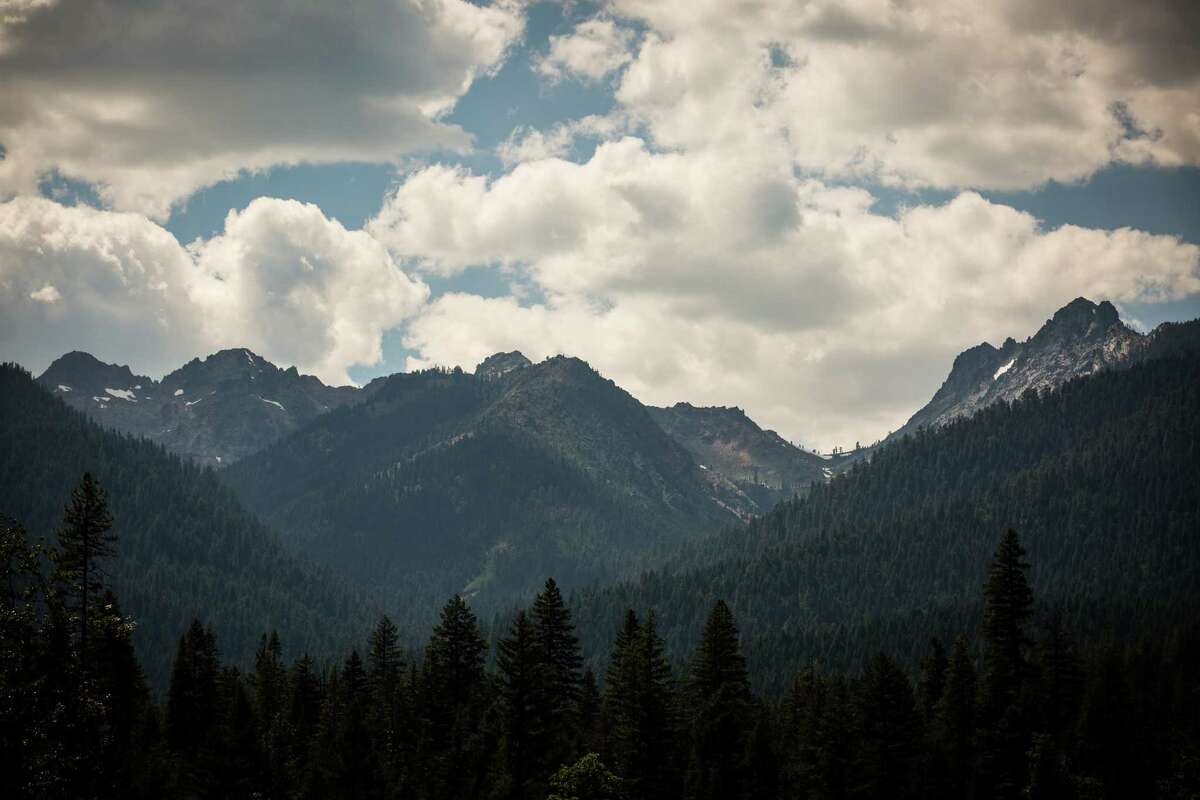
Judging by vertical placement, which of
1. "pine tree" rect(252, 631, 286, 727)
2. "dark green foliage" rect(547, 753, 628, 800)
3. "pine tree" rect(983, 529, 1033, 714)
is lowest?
"dark green foliage" rect(547, 753, 628, 800)

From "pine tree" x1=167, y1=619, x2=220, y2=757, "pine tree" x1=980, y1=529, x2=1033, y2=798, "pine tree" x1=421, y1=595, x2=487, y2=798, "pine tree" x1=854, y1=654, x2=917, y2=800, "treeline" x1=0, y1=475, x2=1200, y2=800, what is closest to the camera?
"treeline" x1=0, y1=475, x2=1200, y2=800

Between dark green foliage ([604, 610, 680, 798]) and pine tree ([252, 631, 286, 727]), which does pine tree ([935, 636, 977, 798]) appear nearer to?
dark green foliage ([604, 610, 680, 798])

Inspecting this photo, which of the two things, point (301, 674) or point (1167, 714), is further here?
point (1167, 714)

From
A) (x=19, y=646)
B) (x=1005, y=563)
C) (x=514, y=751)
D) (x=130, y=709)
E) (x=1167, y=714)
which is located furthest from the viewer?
(x=1167, y=714)

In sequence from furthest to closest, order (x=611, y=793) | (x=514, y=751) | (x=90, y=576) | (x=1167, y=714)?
(x=1167, y=714), (x=514, y=751), (x=90, y=576), (x=611, y=793)

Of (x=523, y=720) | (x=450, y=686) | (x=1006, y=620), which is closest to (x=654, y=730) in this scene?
(x=523, y=720)

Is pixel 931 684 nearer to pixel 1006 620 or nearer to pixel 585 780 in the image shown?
pixel 1006 620

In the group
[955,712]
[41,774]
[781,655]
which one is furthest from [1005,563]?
[781,655]

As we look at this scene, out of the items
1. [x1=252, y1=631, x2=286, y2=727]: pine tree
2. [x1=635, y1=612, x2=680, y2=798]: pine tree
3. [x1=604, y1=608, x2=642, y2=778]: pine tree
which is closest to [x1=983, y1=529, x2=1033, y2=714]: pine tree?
[x1=635, y1=612, x2=680, y2=798]: pine tree

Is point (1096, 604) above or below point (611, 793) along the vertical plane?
above

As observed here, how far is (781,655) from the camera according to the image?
196 m

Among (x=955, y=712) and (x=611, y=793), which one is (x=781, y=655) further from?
(x=611, y=793)

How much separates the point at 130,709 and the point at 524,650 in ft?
108

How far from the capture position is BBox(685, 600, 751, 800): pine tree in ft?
228
